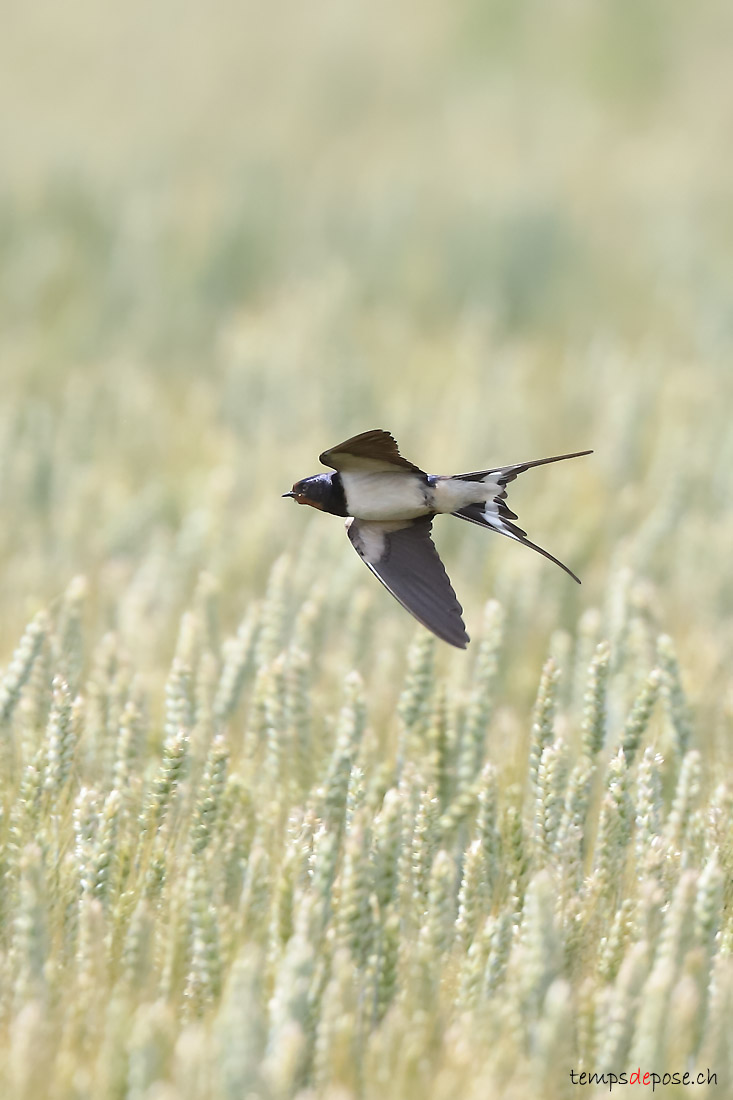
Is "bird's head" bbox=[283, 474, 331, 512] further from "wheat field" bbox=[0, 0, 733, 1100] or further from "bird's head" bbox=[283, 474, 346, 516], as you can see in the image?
"wheat field" bbox=[0, 0, 733, 1100]

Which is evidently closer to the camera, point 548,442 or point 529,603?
point 529,603

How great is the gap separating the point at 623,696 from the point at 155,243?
152 inches

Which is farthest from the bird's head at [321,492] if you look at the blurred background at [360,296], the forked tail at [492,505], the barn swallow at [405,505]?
the blurred background at [360,296]

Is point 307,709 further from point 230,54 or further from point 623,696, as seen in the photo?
point 230,54

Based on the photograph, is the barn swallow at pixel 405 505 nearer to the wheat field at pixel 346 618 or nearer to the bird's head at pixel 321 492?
the bird's head at pixel 321 492

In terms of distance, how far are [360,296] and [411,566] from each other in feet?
12.9

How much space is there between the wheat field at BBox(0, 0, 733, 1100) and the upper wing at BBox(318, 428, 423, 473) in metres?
0.27

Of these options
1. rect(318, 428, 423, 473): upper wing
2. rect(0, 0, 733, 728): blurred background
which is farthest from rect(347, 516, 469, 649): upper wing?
rect(0, 0, 733, 728): blurred background

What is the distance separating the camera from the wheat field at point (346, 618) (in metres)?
1.07

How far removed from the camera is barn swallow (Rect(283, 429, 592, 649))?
5.21 feet

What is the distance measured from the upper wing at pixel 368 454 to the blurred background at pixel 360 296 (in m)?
0.53

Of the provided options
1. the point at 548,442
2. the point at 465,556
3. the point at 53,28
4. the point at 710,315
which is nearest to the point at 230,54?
the point at 53,28

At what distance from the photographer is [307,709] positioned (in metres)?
1.78

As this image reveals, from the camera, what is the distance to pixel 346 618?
8.36 feet
